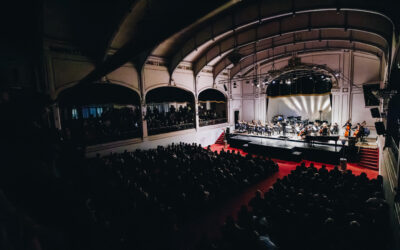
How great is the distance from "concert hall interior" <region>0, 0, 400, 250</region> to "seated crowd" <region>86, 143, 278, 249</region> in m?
0.05

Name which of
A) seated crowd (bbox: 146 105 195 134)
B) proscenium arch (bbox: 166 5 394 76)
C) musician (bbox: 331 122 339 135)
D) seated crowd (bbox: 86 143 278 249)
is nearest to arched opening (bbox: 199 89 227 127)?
seated crowd (bbox: 146 105 195 134)

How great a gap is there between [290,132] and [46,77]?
1845 cm

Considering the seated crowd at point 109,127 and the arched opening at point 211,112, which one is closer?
the seated crowd at point 109,127

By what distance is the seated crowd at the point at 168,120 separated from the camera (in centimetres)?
1438

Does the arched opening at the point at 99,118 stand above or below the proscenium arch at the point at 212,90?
below

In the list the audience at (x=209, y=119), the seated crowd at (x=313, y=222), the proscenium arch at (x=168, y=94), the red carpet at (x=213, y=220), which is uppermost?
the proscenium arch at (x=168, y=94)

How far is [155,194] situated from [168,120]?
941 cm

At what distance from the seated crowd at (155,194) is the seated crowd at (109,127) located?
2.07 m

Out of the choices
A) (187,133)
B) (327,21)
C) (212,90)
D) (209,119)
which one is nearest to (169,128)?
(187,133)

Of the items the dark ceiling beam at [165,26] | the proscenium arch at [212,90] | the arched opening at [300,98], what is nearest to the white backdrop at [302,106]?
the arched opening at [300,98]

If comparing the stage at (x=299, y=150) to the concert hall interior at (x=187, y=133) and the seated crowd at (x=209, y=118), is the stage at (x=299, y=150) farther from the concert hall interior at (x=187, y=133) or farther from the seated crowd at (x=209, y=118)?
the seated crowd at (x=209, y=118)

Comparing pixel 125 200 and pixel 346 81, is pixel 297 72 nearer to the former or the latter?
pixel 346 81

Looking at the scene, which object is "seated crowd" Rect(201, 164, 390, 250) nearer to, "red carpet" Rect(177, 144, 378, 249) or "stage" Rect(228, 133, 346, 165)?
"red carpet" Rect(177, 144, 378, 249)

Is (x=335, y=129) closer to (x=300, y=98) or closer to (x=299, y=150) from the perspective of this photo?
(x=299, y=150)
